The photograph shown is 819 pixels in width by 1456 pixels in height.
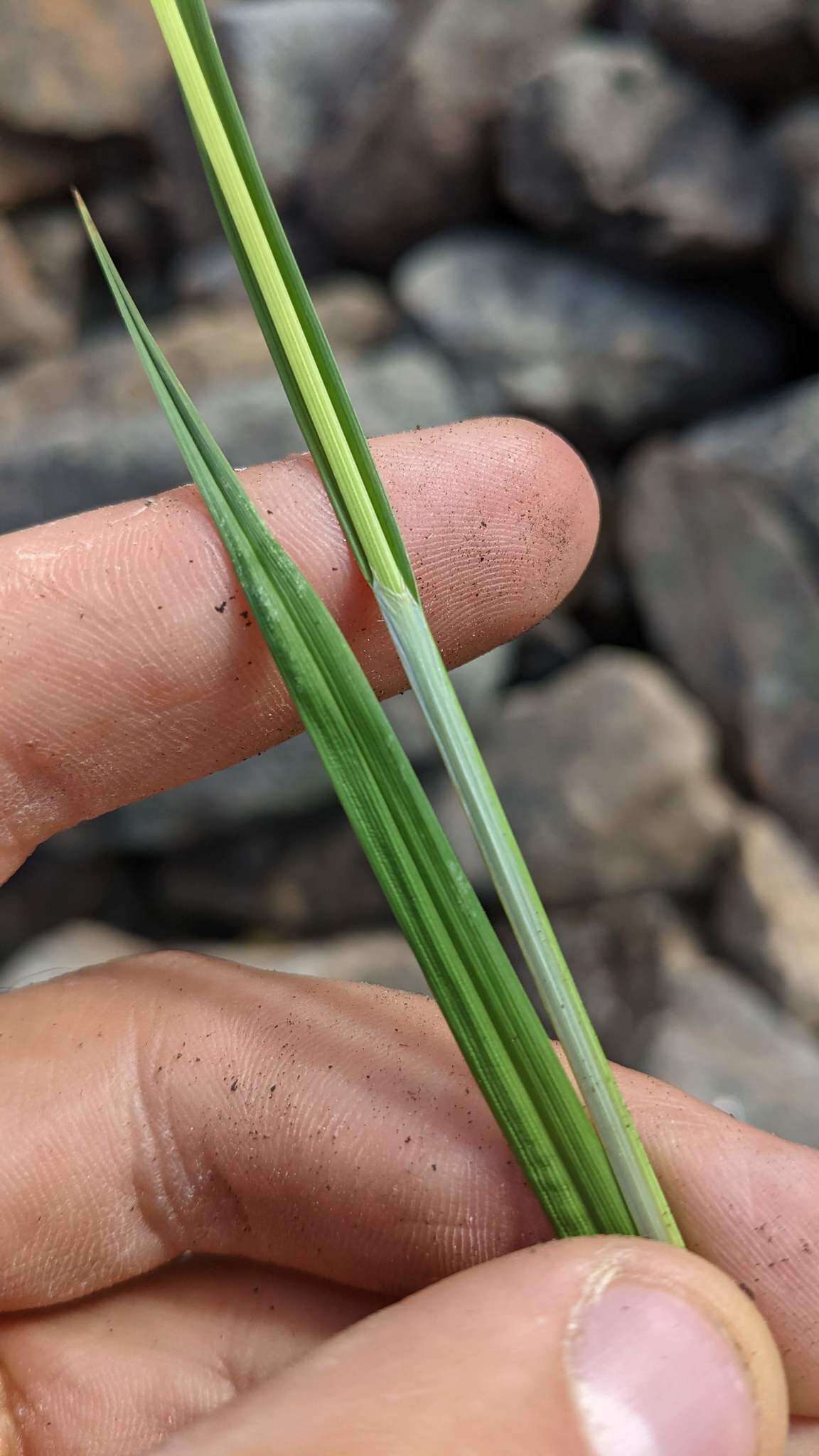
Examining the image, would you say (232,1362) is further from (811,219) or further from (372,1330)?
(811,219)

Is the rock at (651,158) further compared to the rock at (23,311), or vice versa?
the rock at (23,311)

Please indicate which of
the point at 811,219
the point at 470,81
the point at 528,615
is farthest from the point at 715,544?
the point at 528,615

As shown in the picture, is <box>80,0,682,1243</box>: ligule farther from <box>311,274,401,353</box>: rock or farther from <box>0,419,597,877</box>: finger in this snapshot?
<box>311,274,401,353</box>: rock

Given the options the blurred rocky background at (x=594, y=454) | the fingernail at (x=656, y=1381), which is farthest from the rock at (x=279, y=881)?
the fingernail at (x=656, y=1381)

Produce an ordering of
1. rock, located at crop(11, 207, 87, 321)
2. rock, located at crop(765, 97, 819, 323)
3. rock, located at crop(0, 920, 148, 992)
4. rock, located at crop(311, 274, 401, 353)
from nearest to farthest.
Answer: rock, located at crop(765, 97, 819, 323), rock, located at crop(0, 920, 148, 992), rock, located at crop(311, 274, 401, 353), rock, located at crop(11, 207, 87, 321)

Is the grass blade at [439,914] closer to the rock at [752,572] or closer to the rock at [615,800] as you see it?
the rock at [615,800]

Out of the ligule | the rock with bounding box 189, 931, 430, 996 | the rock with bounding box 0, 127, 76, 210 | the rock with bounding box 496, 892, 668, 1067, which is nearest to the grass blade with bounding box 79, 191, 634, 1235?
the ligule
